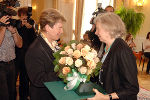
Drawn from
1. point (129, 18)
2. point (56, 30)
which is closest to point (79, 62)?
point (56, 30)

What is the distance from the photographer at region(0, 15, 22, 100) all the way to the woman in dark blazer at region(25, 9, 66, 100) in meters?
0.80

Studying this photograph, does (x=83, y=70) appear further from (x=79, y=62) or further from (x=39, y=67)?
(x=39, y=67)

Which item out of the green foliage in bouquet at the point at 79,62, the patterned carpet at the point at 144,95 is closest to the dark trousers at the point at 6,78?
the green foliage in bouquet at the point at 79,62

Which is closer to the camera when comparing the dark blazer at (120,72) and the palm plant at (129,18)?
the dark blazer at (120,72)

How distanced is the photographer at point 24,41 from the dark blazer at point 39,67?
153cm

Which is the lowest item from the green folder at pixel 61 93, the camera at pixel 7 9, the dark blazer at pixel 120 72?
the green folder at pixel 61 93

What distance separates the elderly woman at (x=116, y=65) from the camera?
1506 mm

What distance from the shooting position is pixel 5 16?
247cm

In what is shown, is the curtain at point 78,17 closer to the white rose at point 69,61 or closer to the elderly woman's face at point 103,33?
the elderly woman's face at point 103,33

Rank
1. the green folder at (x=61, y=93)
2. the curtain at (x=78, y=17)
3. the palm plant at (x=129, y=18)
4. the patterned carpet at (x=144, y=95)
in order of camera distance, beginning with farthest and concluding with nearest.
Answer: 1. the palm plant at (x=129, y=18)
2. the curtain at (x=78, y=17)
3. the patterned carpet at (x=144, y=95)
4. the green folder at (x=61, y=93)

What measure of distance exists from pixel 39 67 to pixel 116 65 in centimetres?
74

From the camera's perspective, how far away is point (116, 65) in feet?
5.20

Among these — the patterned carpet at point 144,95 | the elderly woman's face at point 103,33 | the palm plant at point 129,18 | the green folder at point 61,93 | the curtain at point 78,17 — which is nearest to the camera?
the green folder at point 61,93

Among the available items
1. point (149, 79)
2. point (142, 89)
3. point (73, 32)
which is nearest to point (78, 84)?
point (142, 89)
